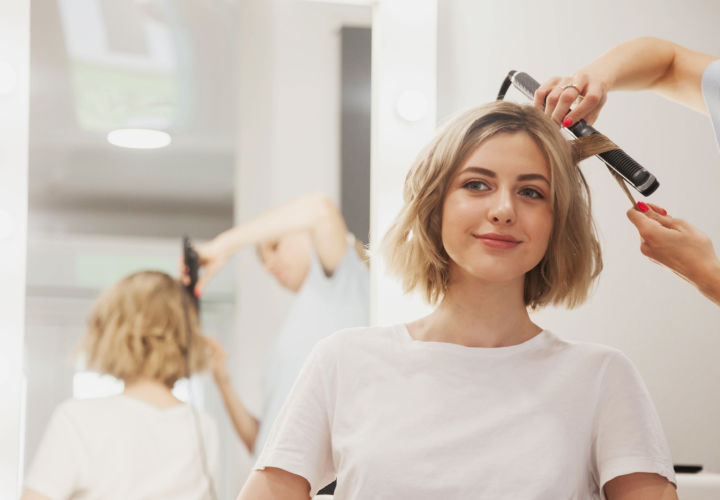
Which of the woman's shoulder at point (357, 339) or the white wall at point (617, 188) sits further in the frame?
the white wall at point (617, 188)

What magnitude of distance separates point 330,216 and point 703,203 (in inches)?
30.2

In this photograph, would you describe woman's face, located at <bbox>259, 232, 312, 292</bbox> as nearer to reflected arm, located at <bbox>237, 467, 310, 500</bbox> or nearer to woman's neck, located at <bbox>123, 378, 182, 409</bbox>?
woman's neck, located at <bbox>123, 378, 182, 409</bbox>

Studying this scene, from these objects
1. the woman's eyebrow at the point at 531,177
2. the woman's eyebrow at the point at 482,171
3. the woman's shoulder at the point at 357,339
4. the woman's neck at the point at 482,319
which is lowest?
the woman's shoulder at the point at 357,339

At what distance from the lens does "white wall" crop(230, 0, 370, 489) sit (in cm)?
152

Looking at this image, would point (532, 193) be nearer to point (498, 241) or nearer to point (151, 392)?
point (498, 241)

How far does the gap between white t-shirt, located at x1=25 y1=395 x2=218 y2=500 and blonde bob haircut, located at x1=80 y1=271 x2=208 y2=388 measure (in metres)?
0.06

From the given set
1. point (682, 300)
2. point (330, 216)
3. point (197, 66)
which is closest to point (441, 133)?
point (330, 216)

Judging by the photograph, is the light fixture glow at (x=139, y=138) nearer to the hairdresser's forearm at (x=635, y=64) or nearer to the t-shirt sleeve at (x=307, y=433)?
the t-shirt sleeve at (x=307, y=433)

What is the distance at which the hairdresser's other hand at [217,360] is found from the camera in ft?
4.88

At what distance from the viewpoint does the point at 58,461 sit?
141cm

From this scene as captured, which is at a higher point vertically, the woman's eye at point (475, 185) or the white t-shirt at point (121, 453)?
the woman's eye at point (475, 185)

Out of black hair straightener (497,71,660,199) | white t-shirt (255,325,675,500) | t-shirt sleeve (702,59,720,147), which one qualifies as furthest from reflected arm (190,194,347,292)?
t-shirt sleeve (702,59,720,147)

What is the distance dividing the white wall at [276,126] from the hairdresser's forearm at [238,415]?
0.02 metres

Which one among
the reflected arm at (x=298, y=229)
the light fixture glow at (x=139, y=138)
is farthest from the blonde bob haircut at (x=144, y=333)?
the light fixture glow at (x=139, y=138)
